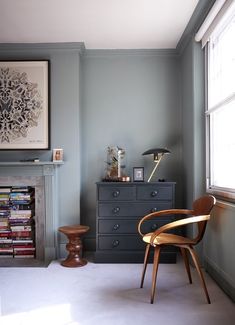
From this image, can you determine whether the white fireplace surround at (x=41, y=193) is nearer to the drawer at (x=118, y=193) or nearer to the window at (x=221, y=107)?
the drawer at (x=118, y=193)

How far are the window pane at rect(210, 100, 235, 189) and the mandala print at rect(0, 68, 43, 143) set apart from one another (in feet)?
6.58

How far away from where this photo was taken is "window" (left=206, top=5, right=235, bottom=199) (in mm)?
2457

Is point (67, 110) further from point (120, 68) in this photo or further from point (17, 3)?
point (17, 3)

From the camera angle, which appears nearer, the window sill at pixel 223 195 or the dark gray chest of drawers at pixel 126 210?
the window sill at pixel 223 195

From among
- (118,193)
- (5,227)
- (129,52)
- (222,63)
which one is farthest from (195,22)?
(5,227)

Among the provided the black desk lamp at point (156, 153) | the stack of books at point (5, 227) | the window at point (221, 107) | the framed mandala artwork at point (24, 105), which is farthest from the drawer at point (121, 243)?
the framed mandala artwork at point (24, 105)

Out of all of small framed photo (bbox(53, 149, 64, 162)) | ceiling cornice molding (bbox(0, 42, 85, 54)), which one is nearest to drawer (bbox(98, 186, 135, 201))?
small framed photo (bbox(53, 149, 64, 162))

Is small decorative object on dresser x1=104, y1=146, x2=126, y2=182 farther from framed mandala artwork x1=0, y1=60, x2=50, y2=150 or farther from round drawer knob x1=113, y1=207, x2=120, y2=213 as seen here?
framed mandala artwork x1=0, y1=60, x2=50, y2=150

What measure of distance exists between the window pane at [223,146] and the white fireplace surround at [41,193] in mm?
1706

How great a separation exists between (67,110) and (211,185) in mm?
1848

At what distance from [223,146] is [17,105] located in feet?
7.80

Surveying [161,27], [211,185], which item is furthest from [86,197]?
[161,27]

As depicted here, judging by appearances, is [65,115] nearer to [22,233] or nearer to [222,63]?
[22,233]

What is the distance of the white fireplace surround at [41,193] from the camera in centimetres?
336
